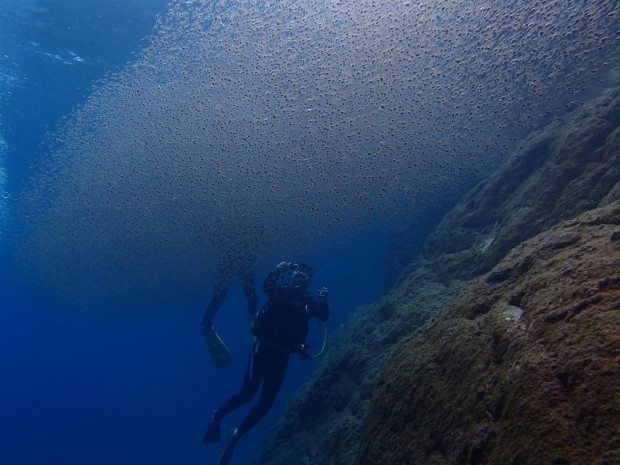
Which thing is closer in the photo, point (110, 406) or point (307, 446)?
point (307, 446)

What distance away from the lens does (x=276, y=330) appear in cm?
792

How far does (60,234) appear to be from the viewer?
22047 mm

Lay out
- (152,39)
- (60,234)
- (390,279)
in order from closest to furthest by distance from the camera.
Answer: (152,39) < (390,279) < (60,234)

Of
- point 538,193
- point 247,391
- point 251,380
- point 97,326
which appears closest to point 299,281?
point 251,380

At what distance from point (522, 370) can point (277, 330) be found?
655 cm

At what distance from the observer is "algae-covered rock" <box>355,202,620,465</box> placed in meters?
1.46

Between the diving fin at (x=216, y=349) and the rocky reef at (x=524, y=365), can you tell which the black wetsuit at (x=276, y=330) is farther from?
the diving fin at (x=216, y=349)

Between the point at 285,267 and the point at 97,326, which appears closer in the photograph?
the point at 285,267

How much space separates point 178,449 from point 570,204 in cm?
4170

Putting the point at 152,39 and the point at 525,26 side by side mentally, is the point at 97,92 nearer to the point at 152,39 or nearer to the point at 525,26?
the point at 152,39

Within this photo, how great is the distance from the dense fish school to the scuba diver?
5.63 meters

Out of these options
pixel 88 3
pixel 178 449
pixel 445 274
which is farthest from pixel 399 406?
pixel 178 449

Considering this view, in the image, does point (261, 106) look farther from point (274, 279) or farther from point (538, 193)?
point (538, 193)

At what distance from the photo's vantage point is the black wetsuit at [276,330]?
25.6 ft
